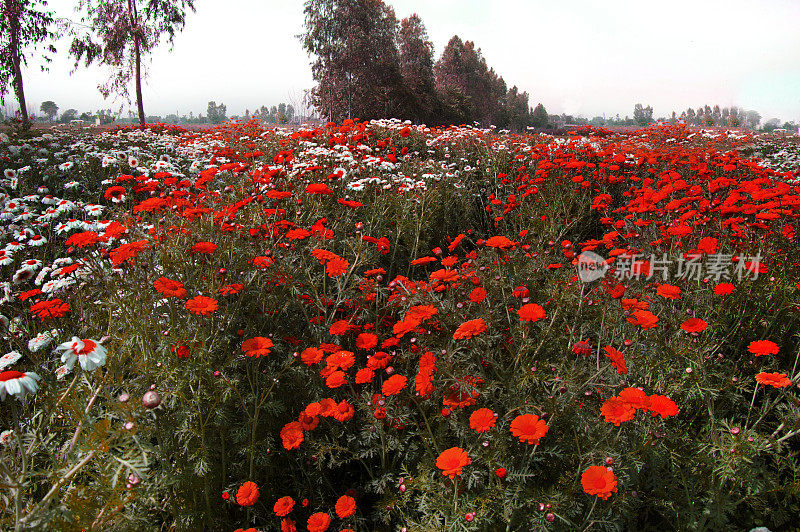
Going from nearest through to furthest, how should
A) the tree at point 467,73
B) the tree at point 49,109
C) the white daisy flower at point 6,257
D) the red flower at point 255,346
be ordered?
the red flower at point 255,346 → the white daisy flower at point 6,257 → the tree at point 467,73 → the tree at point 49,109

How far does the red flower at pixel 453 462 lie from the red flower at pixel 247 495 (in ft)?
2.20

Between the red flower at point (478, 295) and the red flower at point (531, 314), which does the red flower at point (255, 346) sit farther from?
the red flower at point (531, 314)

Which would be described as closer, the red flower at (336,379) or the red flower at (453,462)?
the red flower at (453,462)

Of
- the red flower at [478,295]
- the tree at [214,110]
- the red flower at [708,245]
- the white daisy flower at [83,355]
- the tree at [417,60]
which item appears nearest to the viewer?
the white daisy flower at [83,355]

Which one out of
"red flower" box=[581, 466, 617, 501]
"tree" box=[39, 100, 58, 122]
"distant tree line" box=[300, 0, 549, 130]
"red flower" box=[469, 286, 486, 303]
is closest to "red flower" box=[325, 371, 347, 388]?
"red flower" box=[469, 286, 486, 303]

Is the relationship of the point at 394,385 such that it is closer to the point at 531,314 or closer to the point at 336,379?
the point at 336,379

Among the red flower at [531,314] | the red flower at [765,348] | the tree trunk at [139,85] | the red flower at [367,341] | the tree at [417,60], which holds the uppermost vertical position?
the tree at [417,60]

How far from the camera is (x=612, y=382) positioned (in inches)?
68.4

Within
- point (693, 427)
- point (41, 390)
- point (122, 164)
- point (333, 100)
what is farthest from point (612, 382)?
point (333, 100)

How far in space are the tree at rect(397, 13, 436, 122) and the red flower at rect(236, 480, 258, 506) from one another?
22345 millimetres

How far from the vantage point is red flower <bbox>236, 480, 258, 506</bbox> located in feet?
5.20

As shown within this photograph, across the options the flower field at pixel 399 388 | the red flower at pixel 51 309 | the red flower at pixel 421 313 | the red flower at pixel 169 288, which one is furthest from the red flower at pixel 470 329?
the red flower at pixel 51 309

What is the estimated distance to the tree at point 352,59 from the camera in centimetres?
1877

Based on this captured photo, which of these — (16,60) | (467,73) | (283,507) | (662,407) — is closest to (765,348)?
(662,407)
